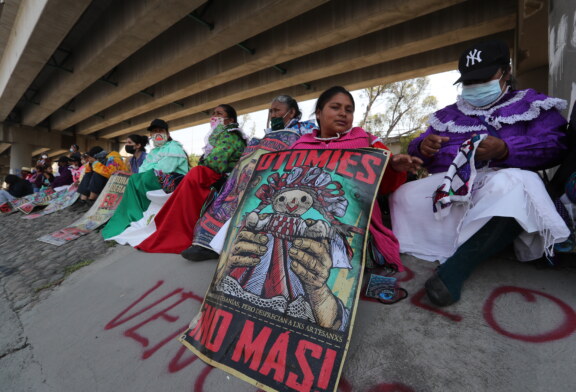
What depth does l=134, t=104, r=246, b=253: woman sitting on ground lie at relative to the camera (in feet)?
10.3

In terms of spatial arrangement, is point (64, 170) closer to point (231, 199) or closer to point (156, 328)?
point (231, 199)

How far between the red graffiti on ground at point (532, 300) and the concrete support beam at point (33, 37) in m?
7.84

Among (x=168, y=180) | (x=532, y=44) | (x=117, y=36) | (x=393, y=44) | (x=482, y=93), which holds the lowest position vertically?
(x=168, y=180)

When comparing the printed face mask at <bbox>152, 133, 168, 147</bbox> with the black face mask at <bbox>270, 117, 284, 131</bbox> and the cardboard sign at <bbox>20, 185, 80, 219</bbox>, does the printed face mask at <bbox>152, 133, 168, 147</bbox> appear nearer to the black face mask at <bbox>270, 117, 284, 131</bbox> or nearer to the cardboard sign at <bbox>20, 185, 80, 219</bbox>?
the black face mask at <bbox>270, 117, 284, 131</bbox>

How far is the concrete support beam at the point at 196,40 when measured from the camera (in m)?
5.55

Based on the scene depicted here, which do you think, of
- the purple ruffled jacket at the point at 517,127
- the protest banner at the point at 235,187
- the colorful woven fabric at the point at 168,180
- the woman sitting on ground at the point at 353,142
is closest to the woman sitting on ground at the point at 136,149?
the colorful woven fabric at the point at 168,180

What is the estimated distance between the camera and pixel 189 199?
3191 millimetres

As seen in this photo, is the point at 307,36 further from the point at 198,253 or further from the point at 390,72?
the point at 198,253

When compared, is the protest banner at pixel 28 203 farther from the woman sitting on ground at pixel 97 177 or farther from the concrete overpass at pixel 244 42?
the concrete overpass at pixel 244 42

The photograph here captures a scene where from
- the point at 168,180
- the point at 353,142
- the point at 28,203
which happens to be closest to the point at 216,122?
the point at 168,180

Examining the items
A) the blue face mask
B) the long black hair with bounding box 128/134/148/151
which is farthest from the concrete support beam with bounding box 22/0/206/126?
the blue face mask

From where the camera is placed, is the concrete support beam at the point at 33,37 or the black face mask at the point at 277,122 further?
the concrete support beam at the point at 33,37

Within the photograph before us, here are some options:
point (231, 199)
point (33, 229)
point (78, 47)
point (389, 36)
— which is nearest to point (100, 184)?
point (33, 229)

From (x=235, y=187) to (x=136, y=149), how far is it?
3552 millimetres
